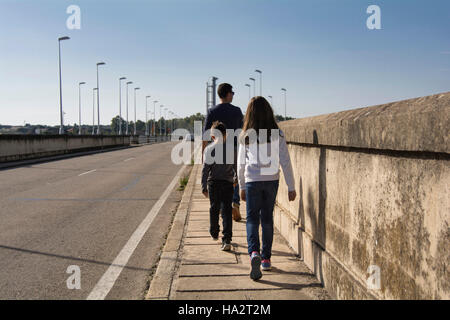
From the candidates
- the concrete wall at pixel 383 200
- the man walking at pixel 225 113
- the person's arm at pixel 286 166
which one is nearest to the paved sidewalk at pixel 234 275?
the concrete wall at pixel 383 200

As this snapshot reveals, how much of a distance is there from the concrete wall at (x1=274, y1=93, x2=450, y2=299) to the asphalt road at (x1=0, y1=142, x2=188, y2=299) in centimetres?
198

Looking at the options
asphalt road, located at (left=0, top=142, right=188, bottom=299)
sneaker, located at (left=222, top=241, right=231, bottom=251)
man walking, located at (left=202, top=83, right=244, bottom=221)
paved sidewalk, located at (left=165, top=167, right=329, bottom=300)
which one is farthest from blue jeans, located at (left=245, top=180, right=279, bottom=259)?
man walking, located at (left=202, top=83, right=244, bottom=221)

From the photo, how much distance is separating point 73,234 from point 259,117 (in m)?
3.79

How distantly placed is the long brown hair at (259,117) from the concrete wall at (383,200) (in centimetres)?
49

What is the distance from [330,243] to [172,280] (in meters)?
1.63

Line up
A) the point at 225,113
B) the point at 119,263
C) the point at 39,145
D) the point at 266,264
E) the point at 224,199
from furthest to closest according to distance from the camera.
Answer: the point at 39,145, the point at 225,113, the point at 224,199, the point at 119,263, the point at 266,264

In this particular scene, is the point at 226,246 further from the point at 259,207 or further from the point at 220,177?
the point at 259,207

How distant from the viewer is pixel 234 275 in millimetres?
4223

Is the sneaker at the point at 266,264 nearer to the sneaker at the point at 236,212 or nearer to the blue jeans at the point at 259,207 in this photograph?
the blue jeans at the point at 259,207

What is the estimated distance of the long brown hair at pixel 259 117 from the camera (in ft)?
13.6

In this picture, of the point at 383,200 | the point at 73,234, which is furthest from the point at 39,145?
the point at 383,200

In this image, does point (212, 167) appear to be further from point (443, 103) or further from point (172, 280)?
point (443, 103)

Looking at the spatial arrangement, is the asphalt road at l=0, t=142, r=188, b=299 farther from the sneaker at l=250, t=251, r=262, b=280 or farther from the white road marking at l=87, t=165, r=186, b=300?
the sneaker at l=250, t=251, r=262, b=280

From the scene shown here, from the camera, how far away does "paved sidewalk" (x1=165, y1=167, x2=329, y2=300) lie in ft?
12.2
